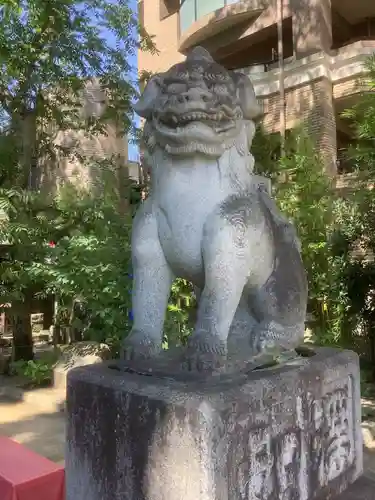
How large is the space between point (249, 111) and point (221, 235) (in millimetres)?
545

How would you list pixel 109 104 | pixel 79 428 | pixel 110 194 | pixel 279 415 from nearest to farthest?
pixel 279 415, pixel 79 428, pixel 110 194, pixel 109 104

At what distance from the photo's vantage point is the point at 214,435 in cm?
134

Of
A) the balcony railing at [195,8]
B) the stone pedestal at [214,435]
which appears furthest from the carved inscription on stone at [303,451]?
the balcony railing at [195,8]

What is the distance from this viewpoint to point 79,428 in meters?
1.73

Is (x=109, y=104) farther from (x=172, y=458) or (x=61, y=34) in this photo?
(x=172, y=458)

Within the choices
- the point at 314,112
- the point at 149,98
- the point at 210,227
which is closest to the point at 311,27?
the point at 314,112

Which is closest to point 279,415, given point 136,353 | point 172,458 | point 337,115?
point 172,458

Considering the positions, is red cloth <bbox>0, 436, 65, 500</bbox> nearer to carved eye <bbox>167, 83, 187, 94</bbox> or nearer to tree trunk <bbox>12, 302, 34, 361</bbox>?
carved eye <bbox>167, 83, 187, 94</bbox>

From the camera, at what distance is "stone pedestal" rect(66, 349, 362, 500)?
136cm

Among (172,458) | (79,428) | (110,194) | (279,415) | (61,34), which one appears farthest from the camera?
(61,34)

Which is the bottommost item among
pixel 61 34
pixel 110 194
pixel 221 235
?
pixel 221 235

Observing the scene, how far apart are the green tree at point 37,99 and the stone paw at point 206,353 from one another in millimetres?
4726

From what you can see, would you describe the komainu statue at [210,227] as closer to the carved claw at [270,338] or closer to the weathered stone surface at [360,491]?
the carved claw at [270,338]

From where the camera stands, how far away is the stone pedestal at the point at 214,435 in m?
1.36
